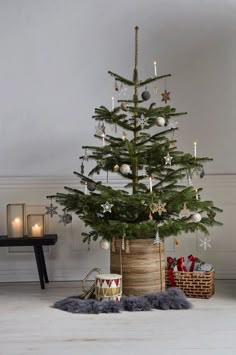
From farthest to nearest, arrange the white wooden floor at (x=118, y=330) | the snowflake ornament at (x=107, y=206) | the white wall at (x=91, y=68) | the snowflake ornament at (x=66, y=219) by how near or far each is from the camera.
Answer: the white wall at (x=91, y=68) < the snowflake ornament at (x=66, y=219) < the snowflake ornament at (x=107, y=206) < the white wooden floor at (x=118, y=330)

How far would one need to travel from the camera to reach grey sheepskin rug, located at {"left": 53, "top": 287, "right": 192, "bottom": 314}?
2613 mm

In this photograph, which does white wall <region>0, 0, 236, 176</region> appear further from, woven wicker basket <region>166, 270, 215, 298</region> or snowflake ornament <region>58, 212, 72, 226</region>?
woven wicker basket <region>166, 270, 215, 298</region>

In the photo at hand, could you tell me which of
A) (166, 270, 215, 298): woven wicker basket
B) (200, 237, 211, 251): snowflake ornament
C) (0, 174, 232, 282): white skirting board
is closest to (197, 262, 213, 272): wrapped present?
(166, 270, 215, 298): woven wicker basket

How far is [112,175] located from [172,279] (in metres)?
0.84

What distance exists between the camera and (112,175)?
11.4ft

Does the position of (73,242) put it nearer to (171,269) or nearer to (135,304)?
(171,269)

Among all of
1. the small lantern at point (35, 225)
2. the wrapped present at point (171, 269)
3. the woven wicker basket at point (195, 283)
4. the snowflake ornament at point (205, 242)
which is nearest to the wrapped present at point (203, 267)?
the woven wicker basket at point (195, 283)

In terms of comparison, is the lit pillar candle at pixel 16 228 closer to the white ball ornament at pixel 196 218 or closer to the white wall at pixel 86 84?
the white wall at pixel 86 84

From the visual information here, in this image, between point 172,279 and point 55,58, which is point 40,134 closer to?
point 55,58

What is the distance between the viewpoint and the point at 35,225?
3.16m

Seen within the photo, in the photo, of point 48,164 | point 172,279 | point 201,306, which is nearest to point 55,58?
point 48,164

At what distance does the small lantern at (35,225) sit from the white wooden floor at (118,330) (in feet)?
1.36

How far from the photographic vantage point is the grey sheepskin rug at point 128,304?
103 inches

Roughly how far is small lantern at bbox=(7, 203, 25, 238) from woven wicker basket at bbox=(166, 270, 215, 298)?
0.97 meters
